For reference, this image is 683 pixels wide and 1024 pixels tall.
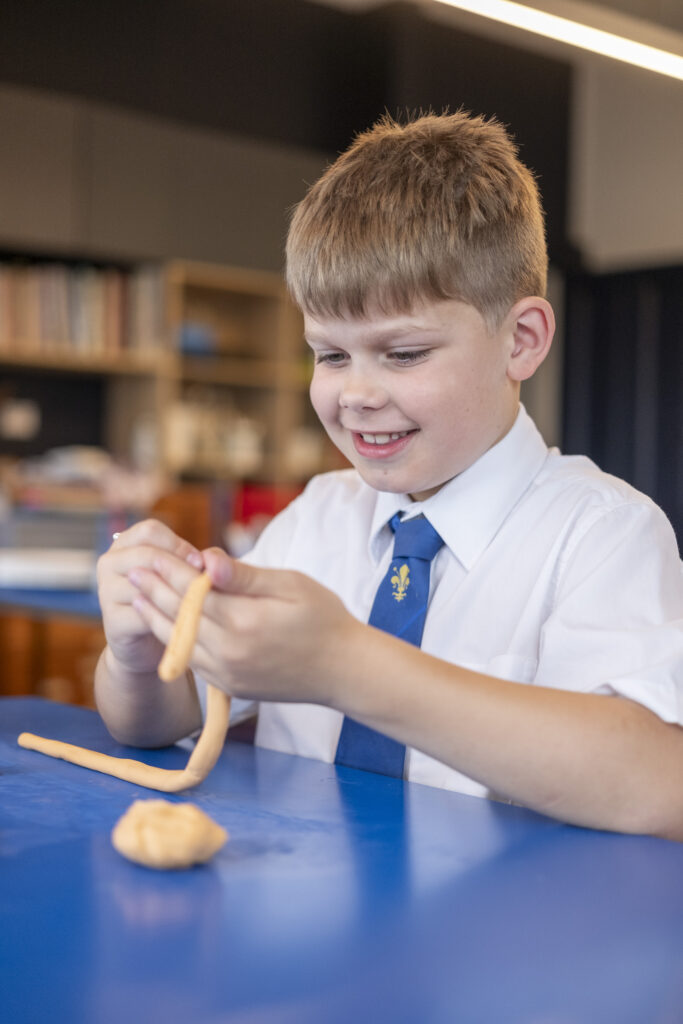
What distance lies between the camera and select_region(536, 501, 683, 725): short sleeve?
81 cm

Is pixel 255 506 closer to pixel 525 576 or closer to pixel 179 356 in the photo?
pixel 179 356

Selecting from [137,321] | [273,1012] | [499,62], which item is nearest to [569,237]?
[499,62]

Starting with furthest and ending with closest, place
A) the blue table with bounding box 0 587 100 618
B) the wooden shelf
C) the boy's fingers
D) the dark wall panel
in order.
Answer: the wooden shelf, the dark wall panel, the blue table with bounding box 0 587 100 618, the boy's fingers

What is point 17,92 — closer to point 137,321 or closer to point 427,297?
point 137,321

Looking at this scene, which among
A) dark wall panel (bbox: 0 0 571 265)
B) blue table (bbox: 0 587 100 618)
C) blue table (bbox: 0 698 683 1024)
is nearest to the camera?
blue table (bbox: 0 698 683 1024)

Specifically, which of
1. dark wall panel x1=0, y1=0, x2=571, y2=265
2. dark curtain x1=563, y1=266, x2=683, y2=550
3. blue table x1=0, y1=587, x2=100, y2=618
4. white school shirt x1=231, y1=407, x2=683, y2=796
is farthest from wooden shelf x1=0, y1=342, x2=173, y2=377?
white school shirt x1=231, y1=407, x2=683, y2=796

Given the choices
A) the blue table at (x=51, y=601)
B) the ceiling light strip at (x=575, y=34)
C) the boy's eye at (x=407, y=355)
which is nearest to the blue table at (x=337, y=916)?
the boy's eye at (x=407, y=355)

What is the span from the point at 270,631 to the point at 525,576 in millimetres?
393

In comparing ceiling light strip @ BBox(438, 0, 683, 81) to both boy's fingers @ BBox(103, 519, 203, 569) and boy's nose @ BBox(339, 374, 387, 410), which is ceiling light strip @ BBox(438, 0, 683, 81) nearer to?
boy's nose @ BBox(339, 374, 387, 410)

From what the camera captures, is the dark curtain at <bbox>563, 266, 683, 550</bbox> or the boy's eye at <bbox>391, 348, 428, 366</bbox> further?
the dark curtain at <bbox>563, 266, 683, 550</bbox>

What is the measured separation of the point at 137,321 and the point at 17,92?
915mm

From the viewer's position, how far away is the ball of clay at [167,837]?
0.61m

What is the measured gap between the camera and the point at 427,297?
942mm

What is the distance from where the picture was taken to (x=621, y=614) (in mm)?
866
